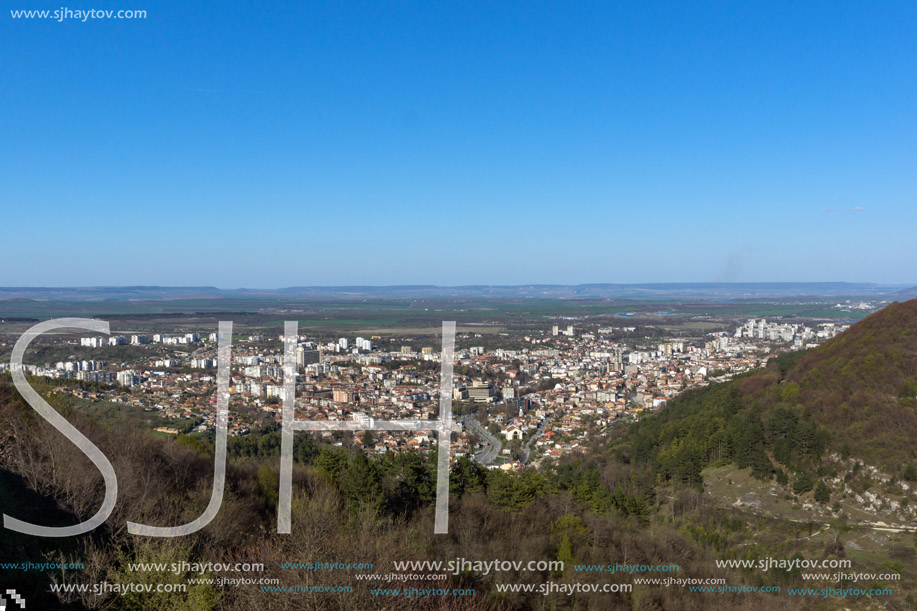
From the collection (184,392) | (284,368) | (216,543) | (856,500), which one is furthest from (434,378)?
(216,543)

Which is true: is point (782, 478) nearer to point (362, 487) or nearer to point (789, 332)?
point (362, 487)

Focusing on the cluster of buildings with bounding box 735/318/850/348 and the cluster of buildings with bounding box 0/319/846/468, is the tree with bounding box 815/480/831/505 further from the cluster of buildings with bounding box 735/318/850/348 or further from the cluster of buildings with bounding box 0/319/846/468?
the cluster of buildings with bounding box 735/318/850/348

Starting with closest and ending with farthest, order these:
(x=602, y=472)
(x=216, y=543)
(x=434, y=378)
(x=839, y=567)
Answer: (x=216, y=543), (x=839, y=567), (x=602, y=472), (x=434, y=378)

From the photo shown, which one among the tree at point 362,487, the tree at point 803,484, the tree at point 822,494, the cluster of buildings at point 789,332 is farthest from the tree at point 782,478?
the cluster of buildings at point 789,332

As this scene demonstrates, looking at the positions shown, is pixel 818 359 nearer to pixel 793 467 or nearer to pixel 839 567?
pixel 793 467

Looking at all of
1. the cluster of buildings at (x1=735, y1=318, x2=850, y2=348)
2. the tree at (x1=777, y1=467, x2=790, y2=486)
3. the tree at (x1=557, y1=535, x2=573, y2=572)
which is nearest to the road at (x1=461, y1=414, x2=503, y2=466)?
the tree at (x1=557, y1=535, x2=573, y2=572)

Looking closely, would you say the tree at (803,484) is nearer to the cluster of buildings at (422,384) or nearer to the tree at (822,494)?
the tree at (822,494)

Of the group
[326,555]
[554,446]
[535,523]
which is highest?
[326,555]

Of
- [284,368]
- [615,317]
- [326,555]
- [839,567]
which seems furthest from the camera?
[615,317]

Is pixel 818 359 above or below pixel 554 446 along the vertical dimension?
above
